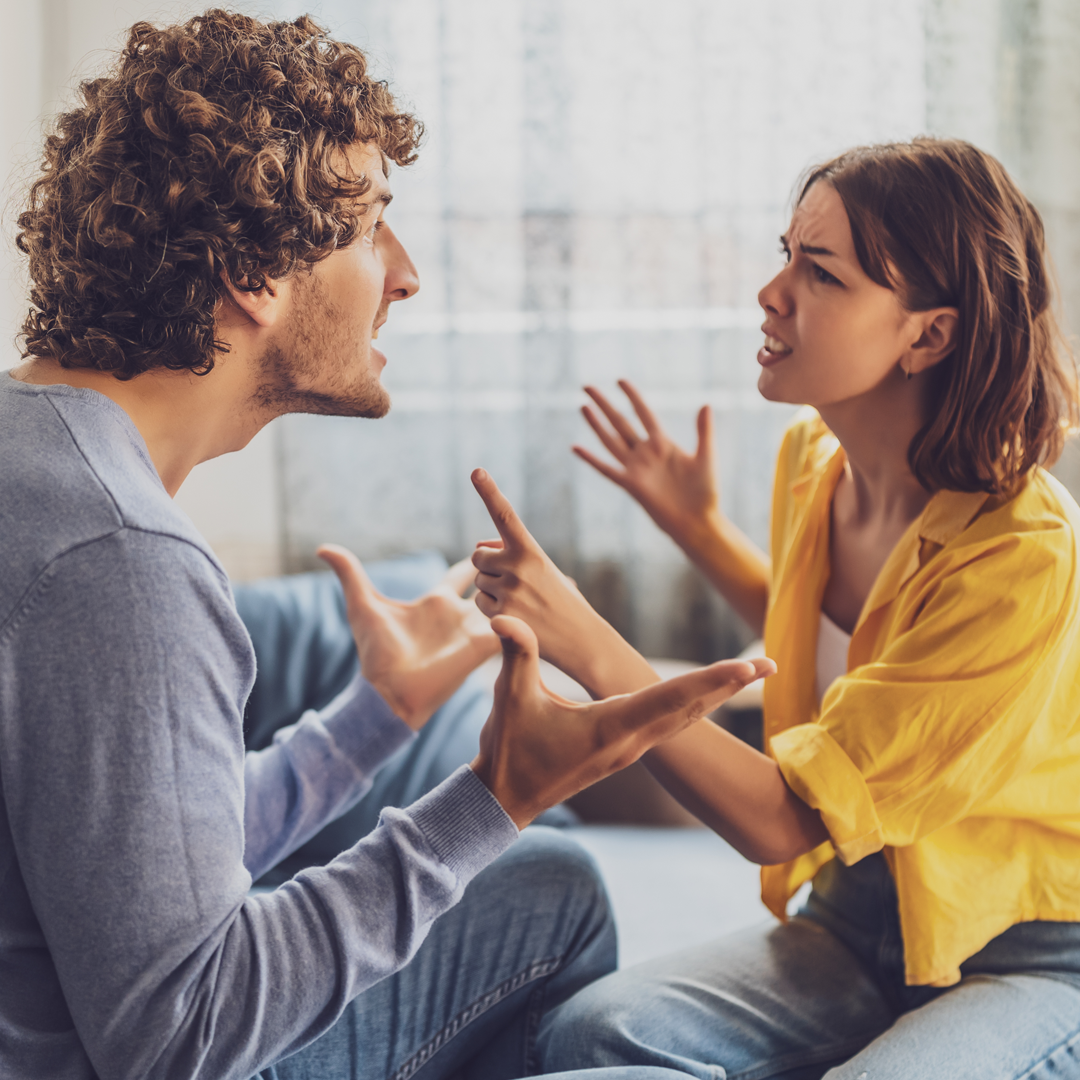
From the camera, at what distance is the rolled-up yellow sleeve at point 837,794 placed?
3.34ft

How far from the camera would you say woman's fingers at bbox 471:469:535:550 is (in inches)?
35.7

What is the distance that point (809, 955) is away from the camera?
1.18m

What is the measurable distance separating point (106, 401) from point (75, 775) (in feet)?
1.03

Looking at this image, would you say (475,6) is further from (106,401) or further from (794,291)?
(106,401)

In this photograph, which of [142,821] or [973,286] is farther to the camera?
[973,286]

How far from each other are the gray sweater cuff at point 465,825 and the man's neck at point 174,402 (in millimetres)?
368

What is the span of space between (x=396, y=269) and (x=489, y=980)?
0.75 meters

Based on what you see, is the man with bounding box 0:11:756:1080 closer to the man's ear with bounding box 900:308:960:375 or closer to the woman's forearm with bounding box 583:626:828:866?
the woman's forearm with bounding box 583:626:828:866

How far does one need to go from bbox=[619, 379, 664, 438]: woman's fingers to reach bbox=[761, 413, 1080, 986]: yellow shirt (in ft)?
1.28

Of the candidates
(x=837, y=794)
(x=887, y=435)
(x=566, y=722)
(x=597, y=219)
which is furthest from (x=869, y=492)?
(x=597, y=219)

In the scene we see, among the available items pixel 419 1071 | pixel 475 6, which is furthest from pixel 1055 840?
pixel 475 6

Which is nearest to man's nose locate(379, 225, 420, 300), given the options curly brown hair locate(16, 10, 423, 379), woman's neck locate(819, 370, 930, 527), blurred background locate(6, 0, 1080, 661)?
curly brown hair locate(16, 10, 423, 379)

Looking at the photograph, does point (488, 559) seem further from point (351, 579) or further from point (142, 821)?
point (142, 821)

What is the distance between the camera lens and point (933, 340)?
1.19m
